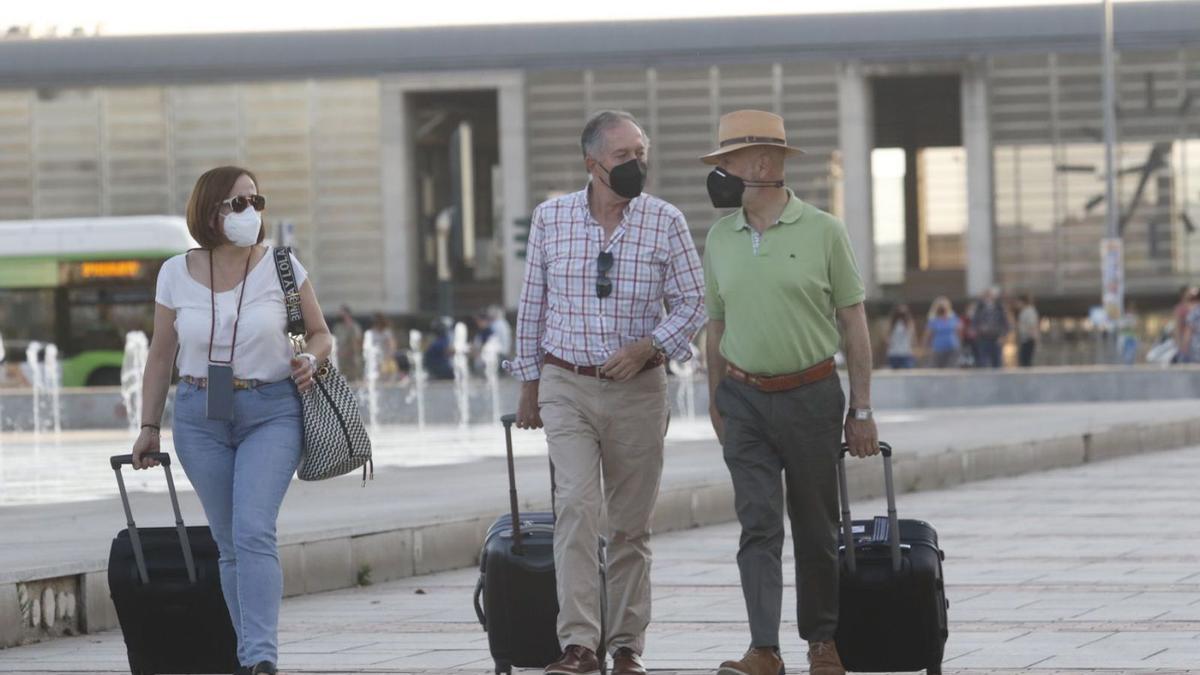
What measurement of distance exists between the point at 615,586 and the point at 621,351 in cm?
75

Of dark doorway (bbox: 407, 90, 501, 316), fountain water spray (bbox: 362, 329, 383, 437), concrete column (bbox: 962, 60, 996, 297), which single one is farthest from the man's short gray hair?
concrete column (bbox: 962, 60, 996, 297)

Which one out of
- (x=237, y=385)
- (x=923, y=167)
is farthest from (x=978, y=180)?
(x=237, y=385)

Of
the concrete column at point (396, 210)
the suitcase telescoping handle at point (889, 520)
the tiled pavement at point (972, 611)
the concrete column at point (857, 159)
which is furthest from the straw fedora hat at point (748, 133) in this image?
the concrete column at point (396, 210)

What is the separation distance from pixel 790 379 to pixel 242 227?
66.2 inches

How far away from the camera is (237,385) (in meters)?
7.02

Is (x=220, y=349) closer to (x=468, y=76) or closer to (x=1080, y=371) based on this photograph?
(x=1080, y=371)

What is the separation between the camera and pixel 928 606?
6.93m

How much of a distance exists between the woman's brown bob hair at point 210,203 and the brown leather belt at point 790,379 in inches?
60.7

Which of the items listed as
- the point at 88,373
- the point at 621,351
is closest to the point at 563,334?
the point at 621,351

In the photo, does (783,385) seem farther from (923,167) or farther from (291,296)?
(923,167)

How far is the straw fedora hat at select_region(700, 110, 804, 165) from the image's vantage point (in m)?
7.15

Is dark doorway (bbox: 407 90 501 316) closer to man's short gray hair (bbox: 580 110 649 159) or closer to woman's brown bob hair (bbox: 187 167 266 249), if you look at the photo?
man's short gray hair (bbox: 580 110 649 159)

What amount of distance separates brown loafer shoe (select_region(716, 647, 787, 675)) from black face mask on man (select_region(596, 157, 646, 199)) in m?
1.41

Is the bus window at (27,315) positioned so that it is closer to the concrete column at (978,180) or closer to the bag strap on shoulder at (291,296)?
the concrete column at (978,180)
